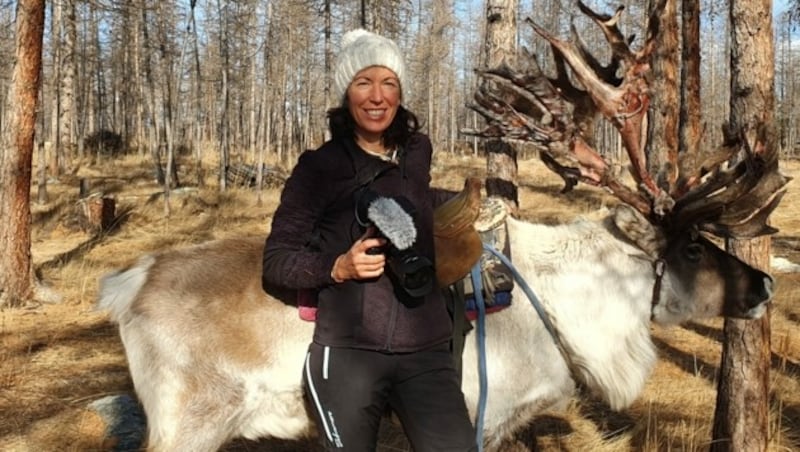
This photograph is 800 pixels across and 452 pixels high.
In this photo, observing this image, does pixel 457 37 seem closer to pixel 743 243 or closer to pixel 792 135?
pixel 792 135

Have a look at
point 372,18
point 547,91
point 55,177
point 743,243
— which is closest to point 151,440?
point 547,91

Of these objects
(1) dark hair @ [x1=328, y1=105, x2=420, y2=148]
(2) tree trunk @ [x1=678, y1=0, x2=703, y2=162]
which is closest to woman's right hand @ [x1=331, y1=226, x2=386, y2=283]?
(1) dark hair @ [x1=328, y1=105, x2=420, y2=148]

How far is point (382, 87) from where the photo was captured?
2650 millimetres

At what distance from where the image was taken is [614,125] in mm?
3580

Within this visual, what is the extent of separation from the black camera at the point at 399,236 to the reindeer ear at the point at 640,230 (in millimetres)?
1365

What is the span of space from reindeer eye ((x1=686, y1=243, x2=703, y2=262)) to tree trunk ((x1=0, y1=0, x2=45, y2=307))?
7.71 m

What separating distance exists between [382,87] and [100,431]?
368 cm

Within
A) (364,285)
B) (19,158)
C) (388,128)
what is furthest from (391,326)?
(19,158)

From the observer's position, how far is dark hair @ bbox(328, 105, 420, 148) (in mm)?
2674

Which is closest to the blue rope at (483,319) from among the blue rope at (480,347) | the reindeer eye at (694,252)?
the blue rope at (480,347)

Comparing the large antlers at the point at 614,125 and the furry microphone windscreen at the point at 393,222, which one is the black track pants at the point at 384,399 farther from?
the large antlers at the point at 614,125

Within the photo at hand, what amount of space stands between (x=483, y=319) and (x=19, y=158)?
24.1 feet

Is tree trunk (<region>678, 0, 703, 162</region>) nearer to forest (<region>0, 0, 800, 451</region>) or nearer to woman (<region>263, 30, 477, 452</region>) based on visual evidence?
forest (<region>0, 0, 800, 451</region>)

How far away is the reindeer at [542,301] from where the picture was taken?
2936 mm
